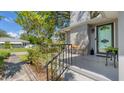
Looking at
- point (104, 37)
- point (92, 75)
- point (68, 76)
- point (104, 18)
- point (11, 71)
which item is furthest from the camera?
point (104, 37)

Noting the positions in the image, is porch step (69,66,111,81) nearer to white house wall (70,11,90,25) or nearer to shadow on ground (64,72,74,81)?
shadow on ground (64,72,74,81)

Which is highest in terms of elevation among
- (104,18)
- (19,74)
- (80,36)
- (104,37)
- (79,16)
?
(79,16)

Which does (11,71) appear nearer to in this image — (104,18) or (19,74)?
(19,74)

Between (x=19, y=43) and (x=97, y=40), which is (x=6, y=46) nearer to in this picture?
(x=19, y=43)

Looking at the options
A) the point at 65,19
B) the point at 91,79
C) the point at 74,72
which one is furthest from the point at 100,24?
the point at 65,19

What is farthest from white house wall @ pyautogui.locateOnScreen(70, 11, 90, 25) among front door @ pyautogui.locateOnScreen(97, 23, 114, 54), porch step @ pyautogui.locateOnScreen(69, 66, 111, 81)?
porch step @ pyautogui.locateOnScreen(69, 66, 111, 81)

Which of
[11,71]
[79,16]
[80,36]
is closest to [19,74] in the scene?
[11,71]

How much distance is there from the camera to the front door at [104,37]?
28.6 ft

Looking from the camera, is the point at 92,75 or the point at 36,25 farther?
the point at 36,25

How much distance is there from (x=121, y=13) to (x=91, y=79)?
82.3 inches

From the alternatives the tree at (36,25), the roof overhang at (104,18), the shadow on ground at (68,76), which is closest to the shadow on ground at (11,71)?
the tree at (36,25)

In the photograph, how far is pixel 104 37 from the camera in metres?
9.23

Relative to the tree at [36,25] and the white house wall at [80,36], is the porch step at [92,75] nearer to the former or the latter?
the white house wall at [80,36]

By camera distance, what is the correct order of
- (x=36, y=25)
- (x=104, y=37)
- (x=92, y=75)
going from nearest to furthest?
(x=92, y=75) < (x=104, y=37) < (x=36, y=25)
